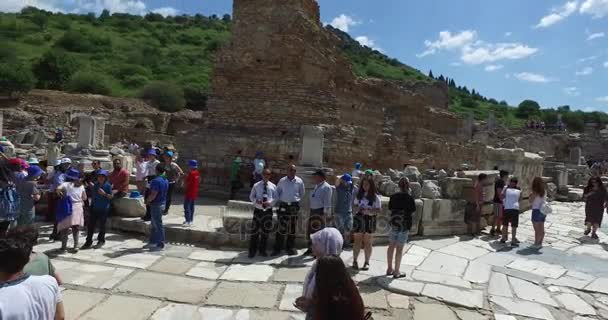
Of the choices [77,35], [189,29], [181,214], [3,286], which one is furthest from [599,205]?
[189,29]

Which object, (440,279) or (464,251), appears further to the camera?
(464,251)

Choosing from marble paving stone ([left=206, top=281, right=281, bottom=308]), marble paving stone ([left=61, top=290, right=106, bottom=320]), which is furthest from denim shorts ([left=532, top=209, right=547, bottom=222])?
marble paving stone ([left=61, top=290, right=106, bottom=320])

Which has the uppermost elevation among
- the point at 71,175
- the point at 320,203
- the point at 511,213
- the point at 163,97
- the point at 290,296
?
the point at 163,97

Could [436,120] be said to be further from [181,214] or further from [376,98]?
[181,214]

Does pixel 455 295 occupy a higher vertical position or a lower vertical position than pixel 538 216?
lower

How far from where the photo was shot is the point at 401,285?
5555 mm

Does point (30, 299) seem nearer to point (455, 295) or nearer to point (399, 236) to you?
point (399, 236)

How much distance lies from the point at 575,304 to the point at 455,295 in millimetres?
1550

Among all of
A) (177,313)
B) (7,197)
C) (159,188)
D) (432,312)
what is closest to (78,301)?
(177,313)

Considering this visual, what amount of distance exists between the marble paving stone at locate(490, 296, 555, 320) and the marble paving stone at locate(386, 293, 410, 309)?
3.69ft

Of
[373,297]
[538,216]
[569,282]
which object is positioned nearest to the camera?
[373,297]

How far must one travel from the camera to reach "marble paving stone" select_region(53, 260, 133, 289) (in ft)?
17.2

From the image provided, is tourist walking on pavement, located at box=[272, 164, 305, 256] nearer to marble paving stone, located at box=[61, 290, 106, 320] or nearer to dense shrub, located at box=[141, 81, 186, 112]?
marble paving stone, located at box=[61, 290, 106, 320]

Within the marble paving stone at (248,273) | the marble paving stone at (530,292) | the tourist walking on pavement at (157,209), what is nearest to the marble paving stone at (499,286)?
the marble paving stone at (530,292)
